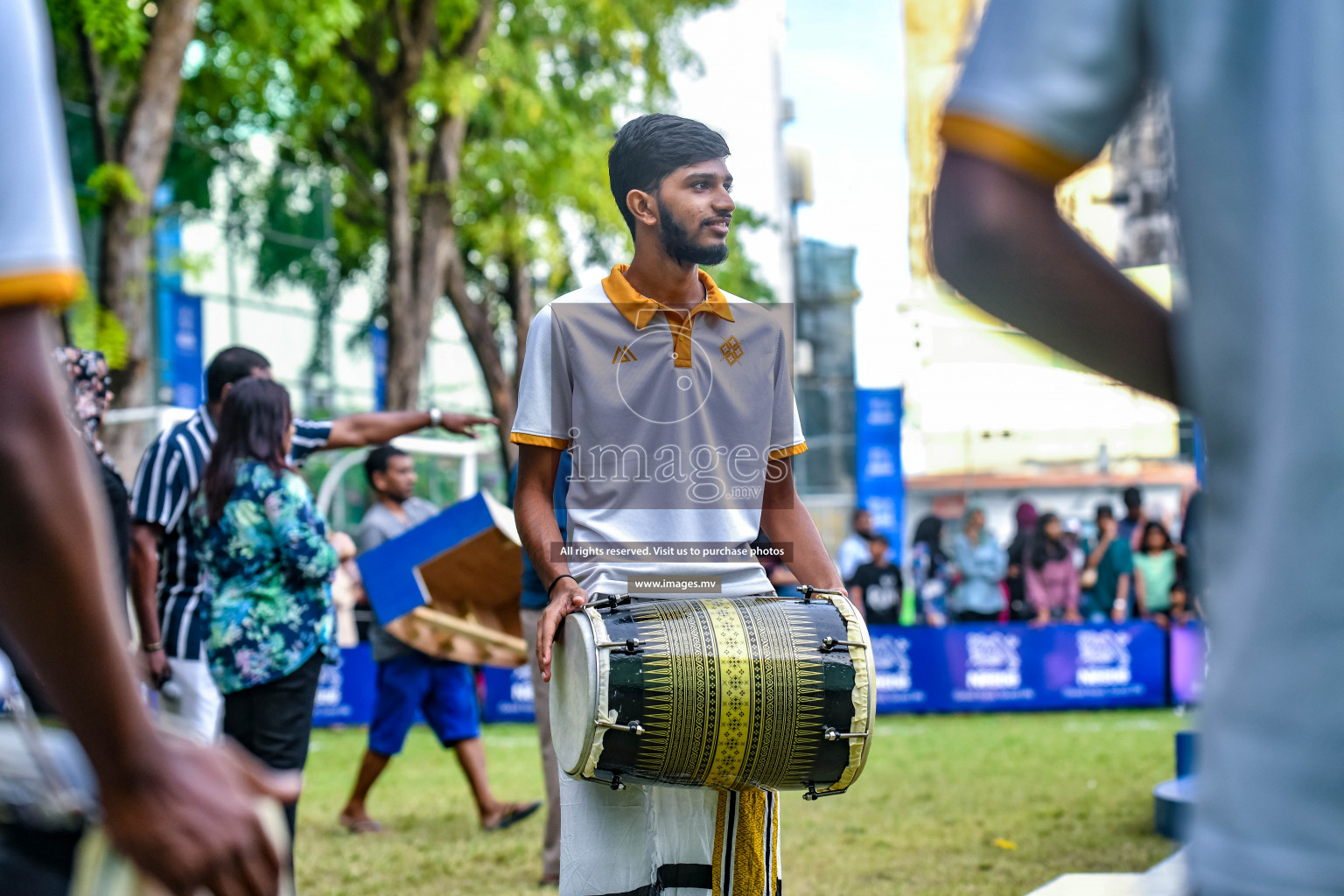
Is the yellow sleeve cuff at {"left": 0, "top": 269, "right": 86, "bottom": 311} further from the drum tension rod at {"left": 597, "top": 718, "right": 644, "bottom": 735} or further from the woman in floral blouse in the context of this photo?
the woman in floral blouse

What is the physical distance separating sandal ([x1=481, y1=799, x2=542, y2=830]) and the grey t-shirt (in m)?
0.98

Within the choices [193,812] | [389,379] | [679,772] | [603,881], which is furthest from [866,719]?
[389,379]

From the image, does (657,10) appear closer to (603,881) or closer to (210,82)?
(210,82)

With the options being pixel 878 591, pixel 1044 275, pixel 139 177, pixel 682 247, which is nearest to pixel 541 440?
pixel 682 247

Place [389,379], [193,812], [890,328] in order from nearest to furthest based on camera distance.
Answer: [193,812] < [890,328] < [389,379]

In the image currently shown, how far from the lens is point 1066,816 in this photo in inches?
266

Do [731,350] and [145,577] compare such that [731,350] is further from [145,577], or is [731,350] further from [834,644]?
[145,577]

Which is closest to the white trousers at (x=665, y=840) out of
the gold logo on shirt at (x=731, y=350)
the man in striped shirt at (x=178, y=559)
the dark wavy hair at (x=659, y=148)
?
the gold logo on shirt at (x=731, y=350)

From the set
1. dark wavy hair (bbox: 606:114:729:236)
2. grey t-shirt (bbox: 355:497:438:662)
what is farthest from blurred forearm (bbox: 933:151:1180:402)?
grey t-shirt (bbox: 355:497:438:662)

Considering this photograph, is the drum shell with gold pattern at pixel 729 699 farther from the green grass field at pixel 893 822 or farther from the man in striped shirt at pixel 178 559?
the green grass field at pixel 893 822

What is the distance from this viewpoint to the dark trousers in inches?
174

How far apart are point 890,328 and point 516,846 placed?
350 centimetres

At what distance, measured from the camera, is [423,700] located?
23.4ft

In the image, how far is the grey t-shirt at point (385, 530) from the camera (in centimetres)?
712
